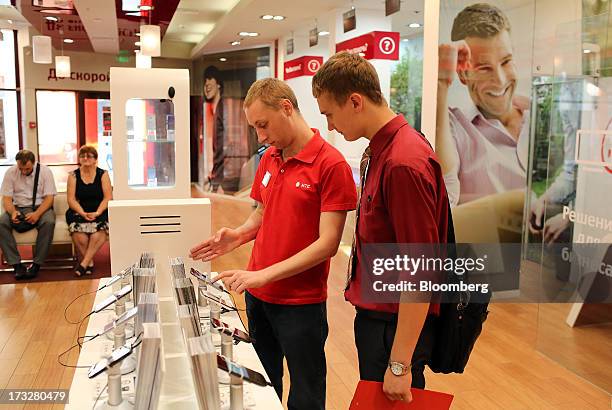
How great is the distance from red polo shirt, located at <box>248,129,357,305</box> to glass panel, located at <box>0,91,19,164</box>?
13173mm

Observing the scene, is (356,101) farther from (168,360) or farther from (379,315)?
(168,360)

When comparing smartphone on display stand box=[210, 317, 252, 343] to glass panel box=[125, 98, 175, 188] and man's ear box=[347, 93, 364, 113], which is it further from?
glass panel box=[125, 98, 175, 188]

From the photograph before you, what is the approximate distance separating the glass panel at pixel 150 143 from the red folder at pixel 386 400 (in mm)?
1528

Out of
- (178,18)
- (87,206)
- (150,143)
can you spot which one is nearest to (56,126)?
(178,18)

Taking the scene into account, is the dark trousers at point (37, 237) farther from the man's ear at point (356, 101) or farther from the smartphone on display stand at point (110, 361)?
the man's ear at point (356, 101)

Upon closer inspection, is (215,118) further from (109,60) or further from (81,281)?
(81,281)

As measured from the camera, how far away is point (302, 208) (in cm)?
206

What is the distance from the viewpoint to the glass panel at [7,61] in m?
13.4

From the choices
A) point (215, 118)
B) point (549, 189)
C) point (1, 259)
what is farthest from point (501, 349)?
point (215, 118)

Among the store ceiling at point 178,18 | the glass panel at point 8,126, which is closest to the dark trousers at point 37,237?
the store ceiling at point 178,18

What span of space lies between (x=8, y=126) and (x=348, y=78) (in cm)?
1393

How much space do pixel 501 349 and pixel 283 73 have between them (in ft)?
26.3

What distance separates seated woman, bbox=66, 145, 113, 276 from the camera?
630cm

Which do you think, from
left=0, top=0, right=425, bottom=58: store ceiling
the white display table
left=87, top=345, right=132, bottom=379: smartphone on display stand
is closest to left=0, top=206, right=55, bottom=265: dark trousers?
left=0, top=0, right=425, bottom=58: store ceiling
